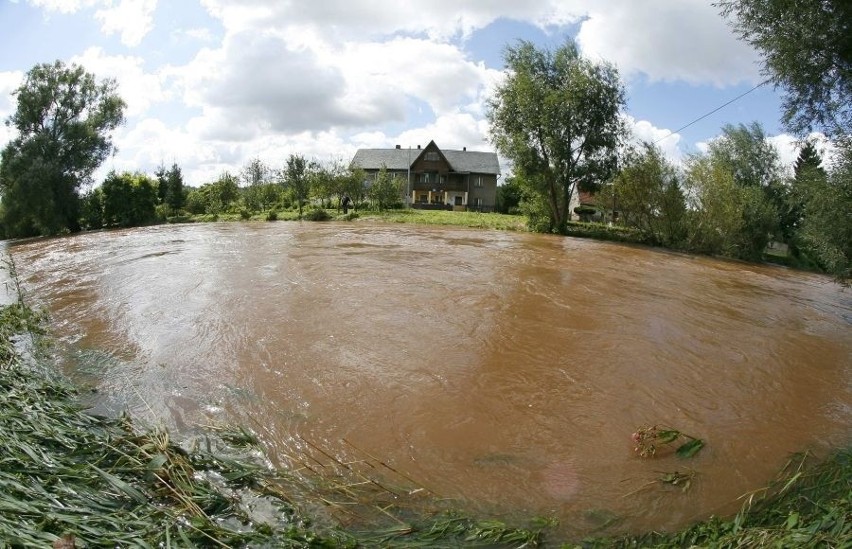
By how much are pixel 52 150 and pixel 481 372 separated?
40332 millimetres

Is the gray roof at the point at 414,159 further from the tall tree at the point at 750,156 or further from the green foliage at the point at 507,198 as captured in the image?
the tall tree at the point at 750,156

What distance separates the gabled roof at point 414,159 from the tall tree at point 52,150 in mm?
29671

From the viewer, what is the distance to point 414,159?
209 ft

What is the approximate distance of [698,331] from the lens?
37.3ft

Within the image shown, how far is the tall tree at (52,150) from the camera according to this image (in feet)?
112

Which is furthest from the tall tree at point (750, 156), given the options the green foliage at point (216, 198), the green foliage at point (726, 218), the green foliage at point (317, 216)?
the green foliage at point (216, 198)

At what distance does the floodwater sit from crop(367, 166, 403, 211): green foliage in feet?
103

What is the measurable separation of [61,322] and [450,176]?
55641 mm

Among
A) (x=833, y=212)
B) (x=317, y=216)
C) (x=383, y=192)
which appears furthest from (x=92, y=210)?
(x=833, y=212)

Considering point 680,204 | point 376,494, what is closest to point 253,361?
point 376,494

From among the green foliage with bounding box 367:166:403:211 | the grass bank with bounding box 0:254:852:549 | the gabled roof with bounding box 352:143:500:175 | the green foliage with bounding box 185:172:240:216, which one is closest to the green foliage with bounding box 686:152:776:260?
the green foliage with bounding box 367:166:403:211

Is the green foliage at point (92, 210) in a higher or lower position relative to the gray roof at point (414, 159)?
lower

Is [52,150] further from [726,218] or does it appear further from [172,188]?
[726,218]

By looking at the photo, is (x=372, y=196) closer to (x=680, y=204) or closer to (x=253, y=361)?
(x=680, y=204)
